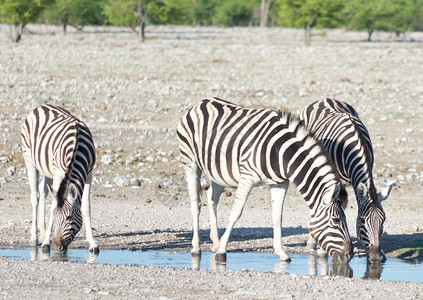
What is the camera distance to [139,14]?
48688mm

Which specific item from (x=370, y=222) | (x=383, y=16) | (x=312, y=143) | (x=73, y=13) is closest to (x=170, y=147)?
(x=312, y=143)

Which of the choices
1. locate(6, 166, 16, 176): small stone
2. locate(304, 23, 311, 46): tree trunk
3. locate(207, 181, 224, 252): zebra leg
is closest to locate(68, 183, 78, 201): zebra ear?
locate(207, 181, 224, 252): zebra leg

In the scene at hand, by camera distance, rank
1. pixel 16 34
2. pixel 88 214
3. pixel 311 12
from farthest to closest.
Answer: pixel 311 12, pixel 16 34, pixel 88 214

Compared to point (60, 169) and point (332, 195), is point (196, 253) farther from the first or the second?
point (332, 195)

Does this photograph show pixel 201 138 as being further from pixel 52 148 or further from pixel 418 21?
pixel 418 21

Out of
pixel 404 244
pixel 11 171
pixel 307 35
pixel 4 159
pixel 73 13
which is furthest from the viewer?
pixel 73 13

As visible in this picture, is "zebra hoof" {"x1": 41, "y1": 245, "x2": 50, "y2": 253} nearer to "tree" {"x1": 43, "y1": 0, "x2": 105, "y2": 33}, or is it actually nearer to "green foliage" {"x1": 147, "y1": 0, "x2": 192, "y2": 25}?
"green foliage" {"x1": 147, "y1": 0, "x2": 192, "y2": 25}

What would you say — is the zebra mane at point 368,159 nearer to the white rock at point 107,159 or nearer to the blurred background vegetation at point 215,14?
the white rock at point 107,159

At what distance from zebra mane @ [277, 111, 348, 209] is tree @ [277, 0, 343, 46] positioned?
133ft

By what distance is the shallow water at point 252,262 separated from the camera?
8.18 metres

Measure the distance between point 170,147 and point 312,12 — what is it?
35.5 meters

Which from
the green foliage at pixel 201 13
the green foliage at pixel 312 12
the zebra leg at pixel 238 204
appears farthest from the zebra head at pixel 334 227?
the green foliage at pixel 201 13

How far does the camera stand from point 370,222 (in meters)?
8.22

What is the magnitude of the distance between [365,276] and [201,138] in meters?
2.50
